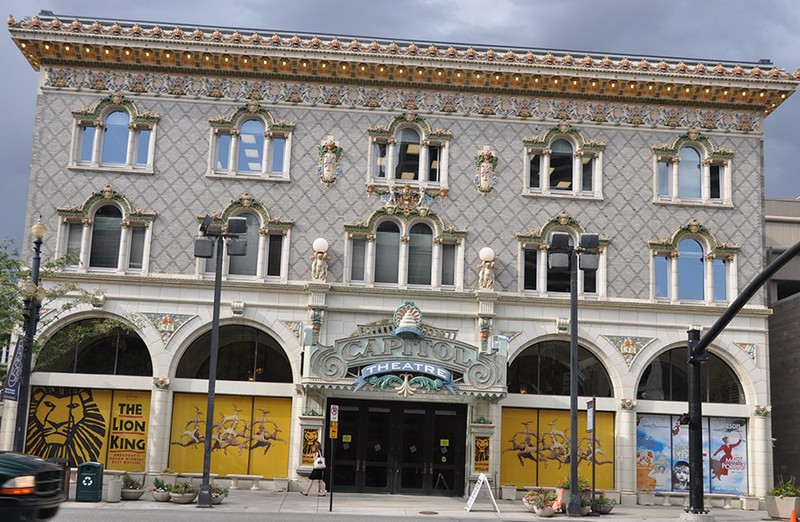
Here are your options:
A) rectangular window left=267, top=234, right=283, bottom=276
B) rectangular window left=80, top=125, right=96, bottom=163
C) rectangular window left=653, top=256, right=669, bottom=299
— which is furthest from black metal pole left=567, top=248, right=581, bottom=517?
rectangular window left=80, top=125, right=96, bottom=163

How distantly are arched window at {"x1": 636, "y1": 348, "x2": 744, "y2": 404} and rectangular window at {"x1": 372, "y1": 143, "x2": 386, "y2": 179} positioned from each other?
1194 cm

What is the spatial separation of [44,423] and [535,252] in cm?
1820

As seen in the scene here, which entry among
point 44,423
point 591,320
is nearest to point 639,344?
point 591,320

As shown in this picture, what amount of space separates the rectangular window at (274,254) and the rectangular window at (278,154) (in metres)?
2.48

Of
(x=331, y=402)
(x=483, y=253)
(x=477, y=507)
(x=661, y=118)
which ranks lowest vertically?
(x=477, y=507)

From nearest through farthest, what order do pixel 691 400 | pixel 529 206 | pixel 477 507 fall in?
pixel 691 400 → pixel 477 507 → pixel 529 206

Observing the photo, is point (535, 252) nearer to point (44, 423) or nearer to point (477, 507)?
point (477, 507)

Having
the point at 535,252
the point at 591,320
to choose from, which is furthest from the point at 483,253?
the point at 591,320

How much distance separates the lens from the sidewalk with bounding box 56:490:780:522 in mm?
25188

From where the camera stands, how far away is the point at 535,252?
1347 inches

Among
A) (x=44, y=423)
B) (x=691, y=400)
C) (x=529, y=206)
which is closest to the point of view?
(x=691, y=400)

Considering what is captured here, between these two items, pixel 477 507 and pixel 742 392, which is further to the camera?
pixel 742 392

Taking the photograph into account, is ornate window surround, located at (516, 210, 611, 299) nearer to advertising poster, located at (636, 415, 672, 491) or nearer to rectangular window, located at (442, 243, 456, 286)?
rectangular window, located at (442, 243, 456, 286)

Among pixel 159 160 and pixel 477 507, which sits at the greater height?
pixel 159 160
